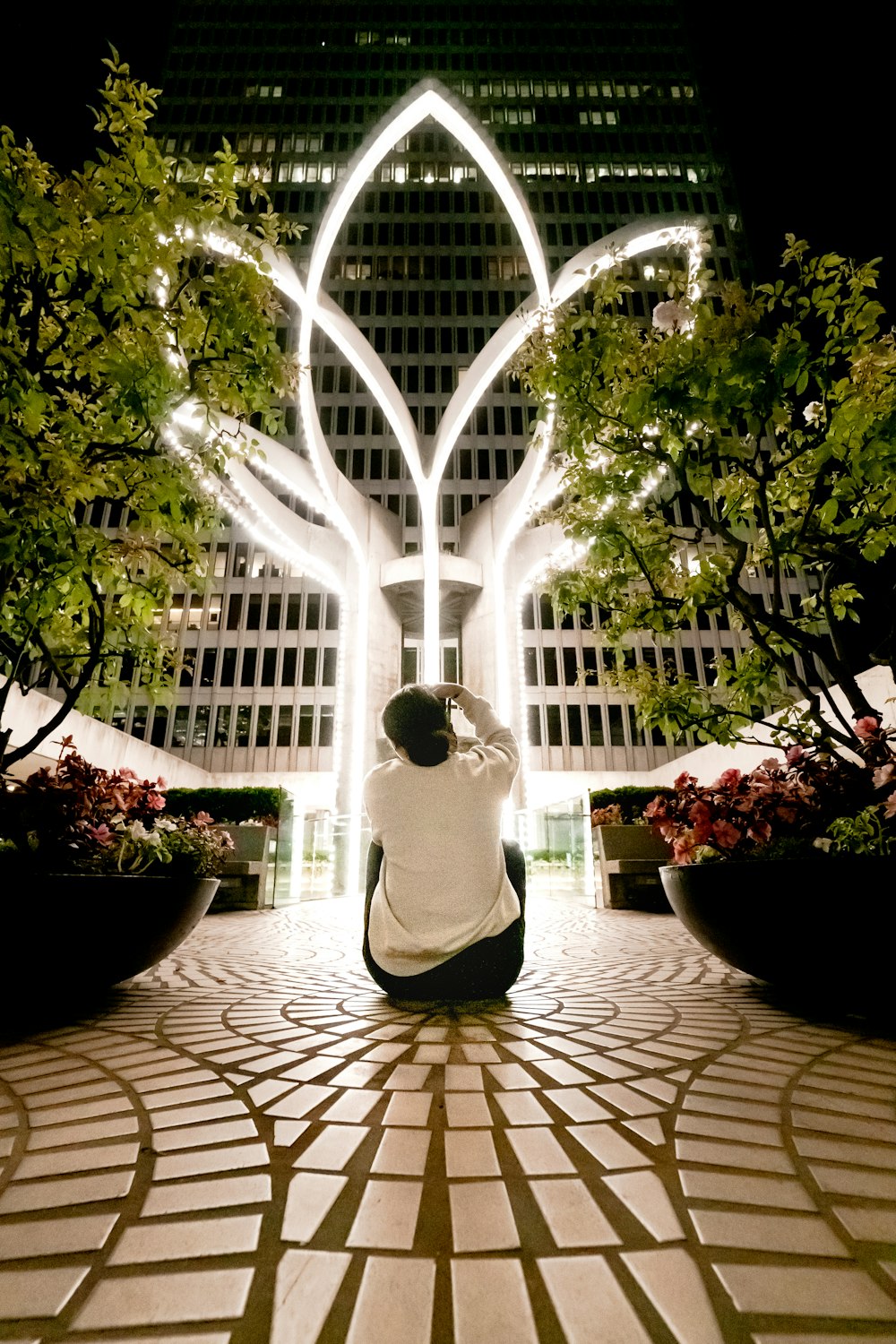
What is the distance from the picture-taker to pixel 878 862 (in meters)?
2.24

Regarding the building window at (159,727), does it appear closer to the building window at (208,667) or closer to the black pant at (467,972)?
the building window at (208,667)

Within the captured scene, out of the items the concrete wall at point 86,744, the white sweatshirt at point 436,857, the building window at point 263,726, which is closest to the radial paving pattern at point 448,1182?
the white sweatshirt at point 436,857

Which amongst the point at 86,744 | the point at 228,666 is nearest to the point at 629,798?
the point at 86,744

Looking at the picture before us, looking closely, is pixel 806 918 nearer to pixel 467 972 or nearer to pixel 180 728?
pixel 467 972

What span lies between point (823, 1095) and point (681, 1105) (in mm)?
426

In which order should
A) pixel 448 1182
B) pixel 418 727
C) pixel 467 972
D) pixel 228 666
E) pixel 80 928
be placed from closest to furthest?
pixel 448 1182 < pixel 80 928 < pixel 418 727 < pixel 467 972 < pixel 228 666

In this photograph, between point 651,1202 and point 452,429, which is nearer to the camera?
point 651,1202

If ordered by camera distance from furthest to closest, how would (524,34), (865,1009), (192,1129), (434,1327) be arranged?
(524,34), (865,1009), (192,1129), (434,1327)

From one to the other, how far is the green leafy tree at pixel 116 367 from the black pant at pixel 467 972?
188 centimetres

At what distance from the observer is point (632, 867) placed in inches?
330

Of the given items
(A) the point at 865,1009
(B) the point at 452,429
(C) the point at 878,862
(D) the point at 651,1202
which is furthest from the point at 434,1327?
(B) the point at 452,429

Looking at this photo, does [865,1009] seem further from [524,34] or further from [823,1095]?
[524,34]

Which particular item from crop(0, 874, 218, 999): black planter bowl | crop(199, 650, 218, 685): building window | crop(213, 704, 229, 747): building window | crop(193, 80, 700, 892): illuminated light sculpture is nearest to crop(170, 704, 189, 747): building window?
crop(213, 704, 229, 747): building window

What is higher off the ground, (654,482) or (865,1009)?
(654,482)
